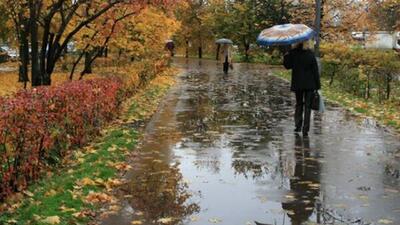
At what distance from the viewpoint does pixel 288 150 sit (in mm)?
9164

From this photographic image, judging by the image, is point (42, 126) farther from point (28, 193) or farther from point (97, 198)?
point (97, 198)

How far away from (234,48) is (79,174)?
5075 cm

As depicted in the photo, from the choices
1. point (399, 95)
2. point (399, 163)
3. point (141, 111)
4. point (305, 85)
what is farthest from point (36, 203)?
point (399, 95)

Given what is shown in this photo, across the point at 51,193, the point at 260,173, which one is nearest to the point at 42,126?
the point at 51,193

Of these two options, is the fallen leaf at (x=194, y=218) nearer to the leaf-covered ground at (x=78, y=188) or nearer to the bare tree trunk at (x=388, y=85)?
the leaf-covered ground at (x=78, y=188)

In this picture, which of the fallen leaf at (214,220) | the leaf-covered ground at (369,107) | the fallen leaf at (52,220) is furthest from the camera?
the leaf-covered ground at (369,107)

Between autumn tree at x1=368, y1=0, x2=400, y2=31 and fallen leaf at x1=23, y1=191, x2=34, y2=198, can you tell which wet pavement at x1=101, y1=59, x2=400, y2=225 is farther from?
autumn tree at x1=368, y1=0, x2=400, y2=31

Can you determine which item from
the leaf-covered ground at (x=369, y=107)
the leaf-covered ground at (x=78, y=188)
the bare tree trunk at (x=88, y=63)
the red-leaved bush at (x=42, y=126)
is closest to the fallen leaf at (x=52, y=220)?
the leaf-covered ground at (x=78, y=188)

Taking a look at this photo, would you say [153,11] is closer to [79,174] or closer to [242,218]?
[79,174]

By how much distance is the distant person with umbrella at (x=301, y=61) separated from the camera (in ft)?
34.0

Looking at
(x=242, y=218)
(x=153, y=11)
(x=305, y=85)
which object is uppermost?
(x=153, y=11)

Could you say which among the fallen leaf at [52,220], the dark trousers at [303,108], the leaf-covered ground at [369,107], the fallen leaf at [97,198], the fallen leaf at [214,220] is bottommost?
the fallen leaf at [214,220]

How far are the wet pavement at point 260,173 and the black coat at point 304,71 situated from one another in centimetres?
94

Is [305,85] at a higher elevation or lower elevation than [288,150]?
higher
